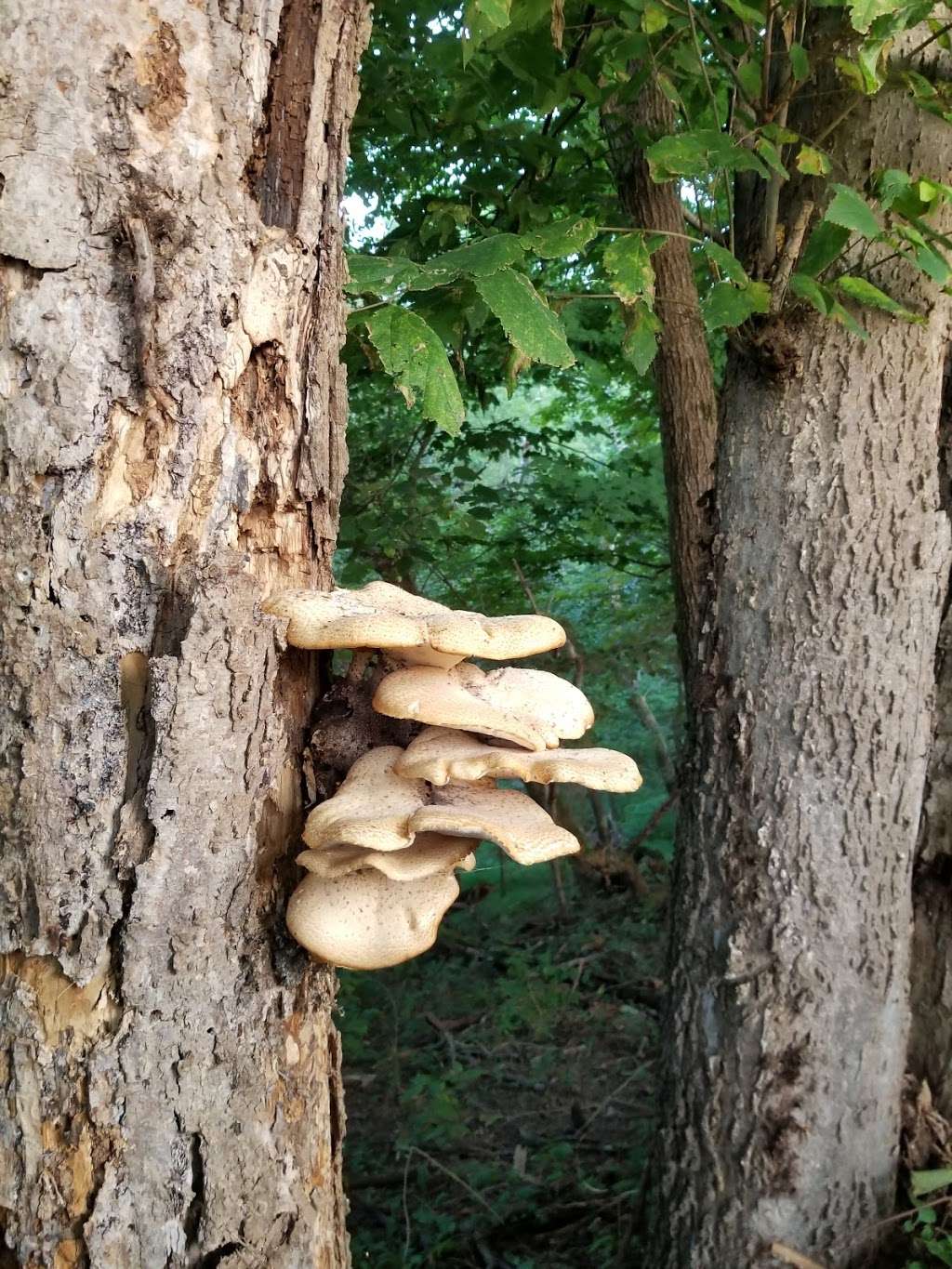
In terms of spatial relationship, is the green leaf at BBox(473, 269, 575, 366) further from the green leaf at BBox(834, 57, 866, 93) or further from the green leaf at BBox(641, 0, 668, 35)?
the green leaf at BBox(834, 57, 866, 93)

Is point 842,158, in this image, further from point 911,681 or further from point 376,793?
point 376,793

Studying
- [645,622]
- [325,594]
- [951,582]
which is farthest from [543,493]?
[325,594]

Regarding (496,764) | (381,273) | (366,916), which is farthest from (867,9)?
(366,916)

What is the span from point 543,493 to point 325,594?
546cm

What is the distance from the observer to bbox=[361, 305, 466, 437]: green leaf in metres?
1.70

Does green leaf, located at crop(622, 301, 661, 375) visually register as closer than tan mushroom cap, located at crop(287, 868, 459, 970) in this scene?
No

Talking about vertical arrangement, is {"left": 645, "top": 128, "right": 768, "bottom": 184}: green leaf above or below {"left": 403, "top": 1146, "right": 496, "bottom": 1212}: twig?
above

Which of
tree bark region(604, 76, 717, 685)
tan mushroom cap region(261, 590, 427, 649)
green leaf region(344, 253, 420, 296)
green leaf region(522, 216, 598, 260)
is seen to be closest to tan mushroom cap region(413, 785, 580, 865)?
tan mushroom cap region(261, 590, 427, 649)

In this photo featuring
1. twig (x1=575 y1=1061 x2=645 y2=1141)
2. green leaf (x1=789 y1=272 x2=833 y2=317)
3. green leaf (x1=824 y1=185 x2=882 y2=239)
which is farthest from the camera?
twig (x1=575 y1=1061 x2=645 y2=1141)

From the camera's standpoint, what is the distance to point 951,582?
3.38 metres

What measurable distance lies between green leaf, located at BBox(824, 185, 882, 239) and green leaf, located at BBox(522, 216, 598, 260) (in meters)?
0.54

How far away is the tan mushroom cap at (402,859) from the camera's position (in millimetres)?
1380

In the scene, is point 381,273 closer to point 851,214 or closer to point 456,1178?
point 851,214

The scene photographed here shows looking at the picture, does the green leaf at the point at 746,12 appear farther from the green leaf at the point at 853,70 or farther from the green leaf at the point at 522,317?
the green leaf at the point at 522,317
